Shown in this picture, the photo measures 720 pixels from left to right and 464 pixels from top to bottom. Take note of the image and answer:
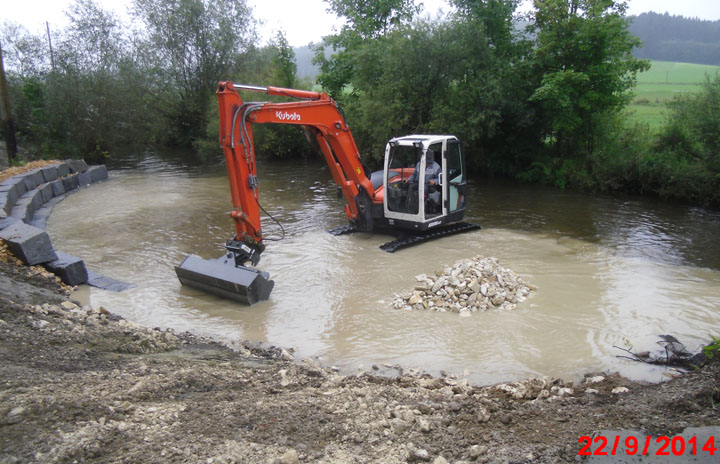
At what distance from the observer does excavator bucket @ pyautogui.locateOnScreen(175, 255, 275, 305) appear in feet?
24.7

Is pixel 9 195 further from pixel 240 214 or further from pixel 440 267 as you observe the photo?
pixel 440 267

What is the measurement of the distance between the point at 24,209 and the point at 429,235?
9362 mm

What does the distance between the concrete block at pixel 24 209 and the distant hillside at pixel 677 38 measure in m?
48.0

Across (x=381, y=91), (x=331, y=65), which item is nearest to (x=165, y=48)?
(x=331, y=65)

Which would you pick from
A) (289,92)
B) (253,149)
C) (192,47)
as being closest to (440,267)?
(253,149)

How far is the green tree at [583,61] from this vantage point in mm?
14469

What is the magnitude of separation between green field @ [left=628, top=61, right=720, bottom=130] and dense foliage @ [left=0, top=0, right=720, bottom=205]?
2.30 metres

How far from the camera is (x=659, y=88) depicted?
2933 cm

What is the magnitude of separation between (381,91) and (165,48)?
53.2 ft

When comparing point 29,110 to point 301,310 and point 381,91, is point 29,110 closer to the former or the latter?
point 381,91

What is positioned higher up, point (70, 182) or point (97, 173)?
point (97, 173)

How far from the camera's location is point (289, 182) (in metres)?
18.7

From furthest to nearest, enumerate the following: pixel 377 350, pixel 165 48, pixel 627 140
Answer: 1. pixel 165 48
2. pixel 627 140
3. pixel 377 350

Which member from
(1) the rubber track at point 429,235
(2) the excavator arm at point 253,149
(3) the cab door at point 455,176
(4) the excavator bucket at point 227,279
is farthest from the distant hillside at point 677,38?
(4) the excavator bucket at point 227,279
